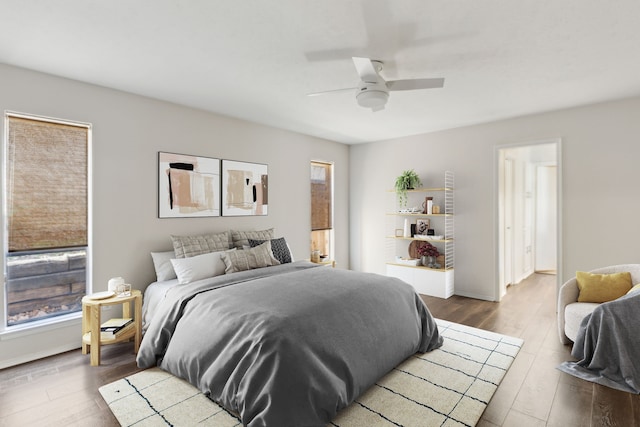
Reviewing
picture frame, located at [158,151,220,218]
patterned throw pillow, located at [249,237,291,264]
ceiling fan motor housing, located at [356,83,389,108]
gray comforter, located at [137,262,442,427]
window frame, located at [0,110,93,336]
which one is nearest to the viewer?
gray comforter, located at [137,262,442,427]

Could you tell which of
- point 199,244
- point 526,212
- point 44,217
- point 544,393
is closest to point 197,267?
point 199,244

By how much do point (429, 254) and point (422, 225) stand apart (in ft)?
1.63

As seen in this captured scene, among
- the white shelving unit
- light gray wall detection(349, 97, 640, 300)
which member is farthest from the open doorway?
the white shelving unit

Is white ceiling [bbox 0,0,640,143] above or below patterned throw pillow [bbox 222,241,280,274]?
above

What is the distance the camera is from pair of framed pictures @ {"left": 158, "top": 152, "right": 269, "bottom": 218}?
12.6 ft

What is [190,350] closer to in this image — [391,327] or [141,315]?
[141,315]

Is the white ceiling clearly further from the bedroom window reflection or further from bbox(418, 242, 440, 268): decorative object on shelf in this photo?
bbox(418, 242, 440, 268): decorative object on shelf

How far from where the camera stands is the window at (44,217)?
9.61ft

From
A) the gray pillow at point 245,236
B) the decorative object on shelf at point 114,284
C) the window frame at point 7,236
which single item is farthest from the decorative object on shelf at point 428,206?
the window frame at point 7,236

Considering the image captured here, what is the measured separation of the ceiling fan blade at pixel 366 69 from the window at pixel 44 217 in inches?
108

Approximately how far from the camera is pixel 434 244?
17.7 feet

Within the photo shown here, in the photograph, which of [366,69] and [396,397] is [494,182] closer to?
[366,69]

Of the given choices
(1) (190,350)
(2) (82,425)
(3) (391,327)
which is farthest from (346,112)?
(2) (82,425)

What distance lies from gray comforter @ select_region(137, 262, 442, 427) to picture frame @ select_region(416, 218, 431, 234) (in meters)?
2.48
